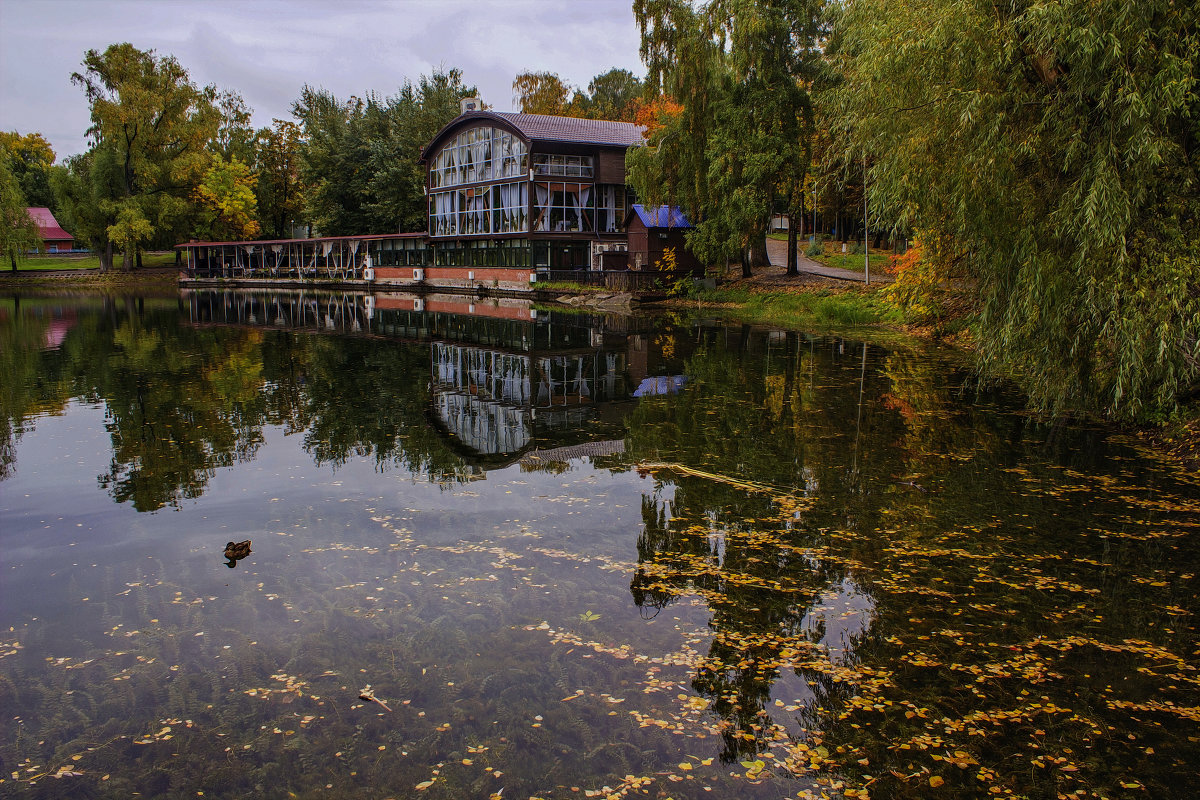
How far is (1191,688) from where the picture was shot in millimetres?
5938

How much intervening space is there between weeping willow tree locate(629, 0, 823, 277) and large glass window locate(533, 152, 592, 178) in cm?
1406

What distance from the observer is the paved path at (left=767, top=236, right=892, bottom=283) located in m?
38.5

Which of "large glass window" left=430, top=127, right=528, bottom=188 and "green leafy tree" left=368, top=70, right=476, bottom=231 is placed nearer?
"large glass window" left=430, top=127, right=528, bottom=188

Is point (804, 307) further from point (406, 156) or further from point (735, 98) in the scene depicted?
point (406, 156)

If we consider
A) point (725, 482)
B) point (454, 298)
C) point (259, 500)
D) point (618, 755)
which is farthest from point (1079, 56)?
point (454, 298)

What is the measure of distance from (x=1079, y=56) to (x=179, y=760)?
12.1 m

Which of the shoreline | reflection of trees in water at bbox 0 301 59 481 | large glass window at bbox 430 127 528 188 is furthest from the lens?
large glass window at bbox 430 127 528 188

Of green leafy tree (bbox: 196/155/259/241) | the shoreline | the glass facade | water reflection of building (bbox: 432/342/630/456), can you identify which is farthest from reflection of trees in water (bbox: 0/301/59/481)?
green leafy tree (bbox: 196/155/259/241)

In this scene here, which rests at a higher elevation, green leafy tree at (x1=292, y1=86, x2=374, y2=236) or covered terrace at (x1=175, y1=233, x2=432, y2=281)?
green leafy tree at (x1=292, y1=86, x2=374, y2=236)

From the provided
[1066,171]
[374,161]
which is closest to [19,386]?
[1066,171]

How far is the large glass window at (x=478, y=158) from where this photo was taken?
171 feet

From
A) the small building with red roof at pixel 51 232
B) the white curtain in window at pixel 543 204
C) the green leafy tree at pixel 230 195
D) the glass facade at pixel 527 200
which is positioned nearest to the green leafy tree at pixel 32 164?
the small building with red roof at pixel 51 232

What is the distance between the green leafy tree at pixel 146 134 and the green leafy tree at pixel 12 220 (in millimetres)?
5925

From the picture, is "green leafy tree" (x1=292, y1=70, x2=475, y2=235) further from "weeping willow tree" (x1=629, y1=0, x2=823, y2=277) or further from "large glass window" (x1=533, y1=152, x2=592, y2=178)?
"weeping willow tree" (x1=629, y1=0, x2=823, y2=277)
